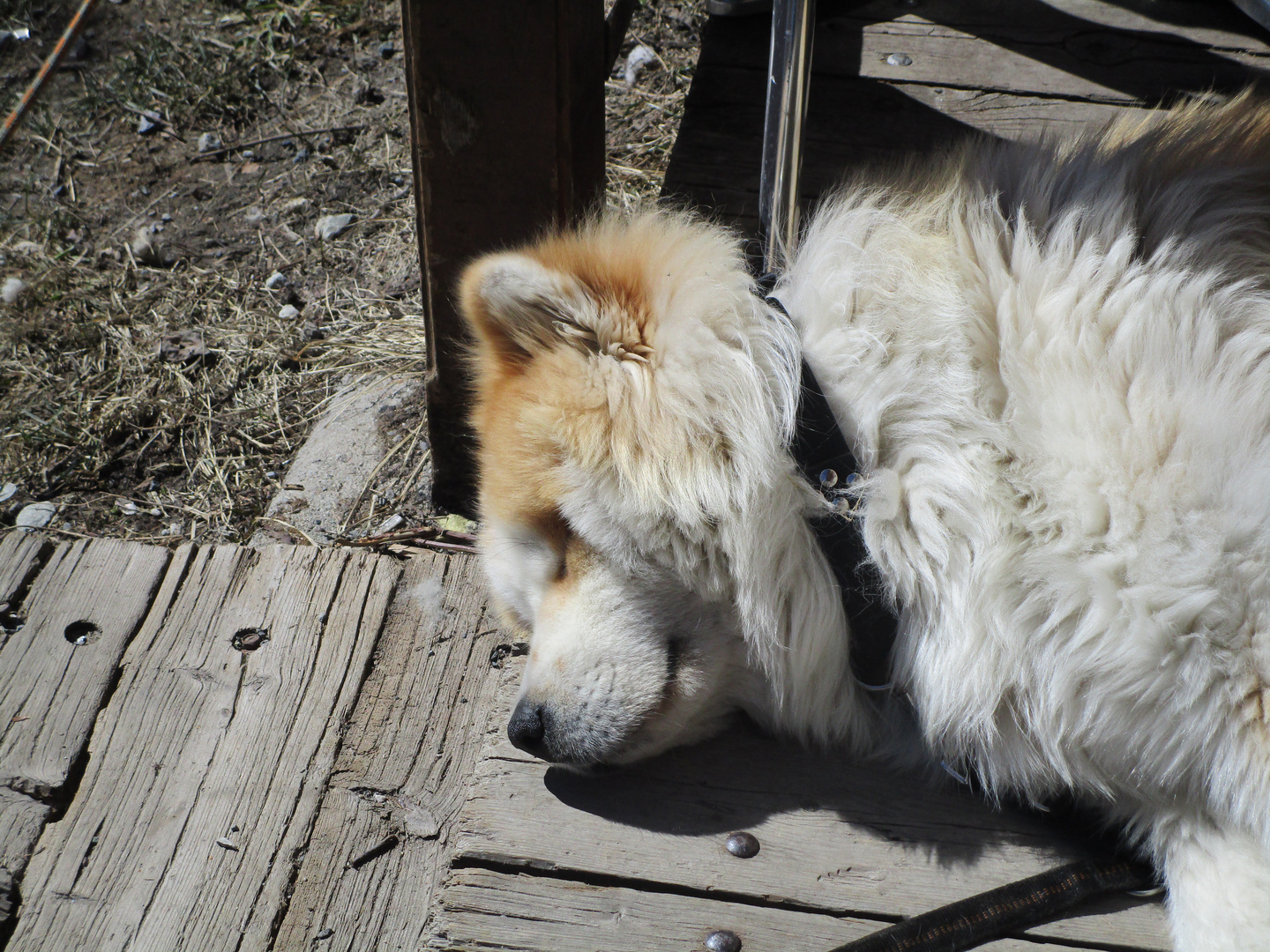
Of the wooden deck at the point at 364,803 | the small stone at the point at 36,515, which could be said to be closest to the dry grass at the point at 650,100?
the wooden deck at the point at 364,803

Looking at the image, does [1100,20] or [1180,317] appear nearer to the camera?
[1180,317]

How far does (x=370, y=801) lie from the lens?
2158mm

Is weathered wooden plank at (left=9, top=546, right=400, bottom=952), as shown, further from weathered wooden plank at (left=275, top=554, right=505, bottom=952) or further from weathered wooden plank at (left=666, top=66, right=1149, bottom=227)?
weathered wooden plank at (left=666, top=66, right=1149, bottom=227)

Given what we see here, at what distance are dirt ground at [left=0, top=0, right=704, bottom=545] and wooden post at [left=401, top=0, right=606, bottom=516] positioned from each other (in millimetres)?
955

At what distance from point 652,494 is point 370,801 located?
42.5 inches

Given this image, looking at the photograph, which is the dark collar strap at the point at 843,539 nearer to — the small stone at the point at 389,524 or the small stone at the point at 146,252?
the small stone at the point at 389,524

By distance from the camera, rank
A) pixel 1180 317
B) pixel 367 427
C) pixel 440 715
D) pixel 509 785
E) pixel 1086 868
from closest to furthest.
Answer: pixel 1180 317 < pixel 1086 868 < pixel 509 785 < pixel 440 715 < pixel 367 427

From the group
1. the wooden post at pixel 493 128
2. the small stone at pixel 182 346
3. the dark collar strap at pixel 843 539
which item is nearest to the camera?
the dark collar strap at pixel 843 539

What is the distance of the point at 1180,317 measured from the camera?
159 cm

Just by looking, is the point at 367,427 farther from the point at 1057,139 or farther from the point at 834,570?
the point at 1057,139

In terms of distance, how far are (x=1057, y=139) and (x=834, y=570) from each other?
1.05 m

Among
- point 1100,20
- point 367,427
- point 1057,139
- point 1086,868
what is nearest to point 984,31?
point 1100,20

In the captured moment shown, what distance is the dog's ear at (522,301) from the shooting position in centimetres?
173

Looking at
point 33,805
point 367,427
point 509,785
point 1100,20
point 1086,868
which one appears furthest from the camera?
point 1100,20
